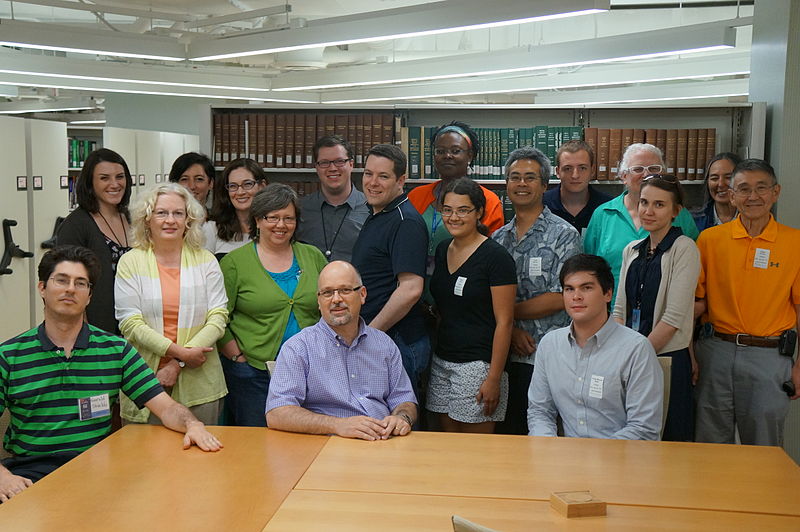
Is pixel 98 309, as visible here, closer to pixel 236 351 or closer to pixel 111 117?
pixel 236 351

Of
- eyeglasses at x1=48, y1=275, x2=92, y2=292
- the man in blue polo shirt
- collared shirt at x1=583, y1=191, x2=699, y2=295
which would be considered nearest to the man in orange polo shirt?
collared shirt at x1=583, y1=191, x2=699, y2=295

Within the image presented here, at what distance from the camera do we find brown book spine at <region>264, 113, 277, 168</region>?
555 centimetres

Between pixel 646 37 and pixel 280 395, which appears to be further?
pixel 646 37

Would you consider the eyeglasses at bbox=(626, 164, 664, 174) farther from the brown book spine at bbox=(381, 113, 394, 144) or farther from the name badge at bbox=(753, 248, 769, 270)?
the brown book spine at bbox=(381, 113, 394, 144)

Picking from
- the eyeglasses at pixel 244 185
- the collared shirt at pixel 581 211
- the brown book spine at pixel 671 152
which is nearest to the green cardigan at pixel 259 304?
the eyeglasses at pixel 244 185

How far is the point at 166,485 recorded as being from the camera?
2.31m

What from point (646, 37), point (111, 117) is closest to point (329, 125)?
point (646, 37)

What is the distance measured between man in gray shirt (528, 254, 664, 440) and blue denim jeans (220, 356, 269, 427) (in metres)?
1.19

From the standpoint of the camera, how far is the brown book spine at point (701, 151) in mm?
5508

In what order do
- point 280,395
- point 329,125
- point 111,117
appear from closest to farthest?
point 280,395 < point 329,125 < point 111,117

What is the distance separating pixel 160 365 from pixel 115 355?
0.46 metres

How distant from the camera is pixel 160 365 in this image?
336 cm

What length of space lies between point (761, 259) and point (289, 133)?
3203mm

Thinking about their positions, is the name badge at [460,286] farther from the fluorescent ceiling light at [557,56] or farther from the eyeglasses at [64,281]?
the fluorescent ceiling light at [557,56]
